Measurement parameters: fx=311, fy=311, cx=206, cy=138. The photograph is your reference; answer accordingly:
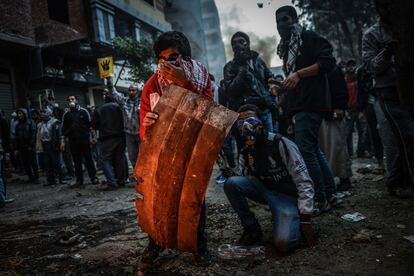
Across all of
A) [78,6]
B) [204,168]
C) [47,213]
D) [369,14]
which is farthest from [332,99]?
[369,14]

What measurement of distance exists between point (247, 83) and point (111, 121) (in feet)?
10.9

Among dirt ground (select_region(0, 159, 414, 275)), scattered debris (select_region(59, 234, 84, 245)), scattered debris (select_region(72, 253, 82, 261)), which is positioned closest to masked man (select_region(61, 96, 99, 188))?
dirt ground (select_region(0, 159, 414, 275))

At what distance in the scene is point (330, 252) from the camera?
244 centimetres

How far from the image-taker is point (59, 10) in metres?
16.4

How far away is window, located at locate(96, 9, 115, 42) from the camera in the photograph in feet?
56.3

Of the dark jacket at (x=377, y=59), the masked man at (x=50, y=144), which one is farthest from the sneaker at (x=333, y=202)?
the masked man at (x=50, y=144)

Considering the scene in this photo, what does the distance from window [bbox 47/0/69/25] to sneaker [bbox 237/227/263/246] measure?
1692cm

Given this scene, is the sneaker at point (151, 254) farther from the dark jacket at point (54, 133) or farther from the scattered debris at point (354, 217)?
the dark jacket at point (54, 133)

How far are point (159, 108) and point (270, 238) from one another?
164cm

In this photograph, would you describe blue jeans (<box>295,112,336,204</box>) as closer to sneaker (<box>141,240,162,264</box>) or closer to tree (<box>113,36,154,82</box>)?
sneaker (<box>141,240,162,264</box>)

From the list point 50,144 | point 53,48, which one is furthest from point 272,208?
point 53,48

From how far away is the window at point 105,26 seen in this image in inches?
675

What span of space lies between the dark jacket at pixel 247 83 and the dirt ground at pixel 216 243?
1.51 metres

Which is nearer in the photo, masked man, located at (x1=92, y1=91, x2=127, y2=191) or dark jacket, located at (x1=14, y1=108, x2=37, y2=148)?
masked man, located at (x1=92, y1=91, x2=127, y2=191)
